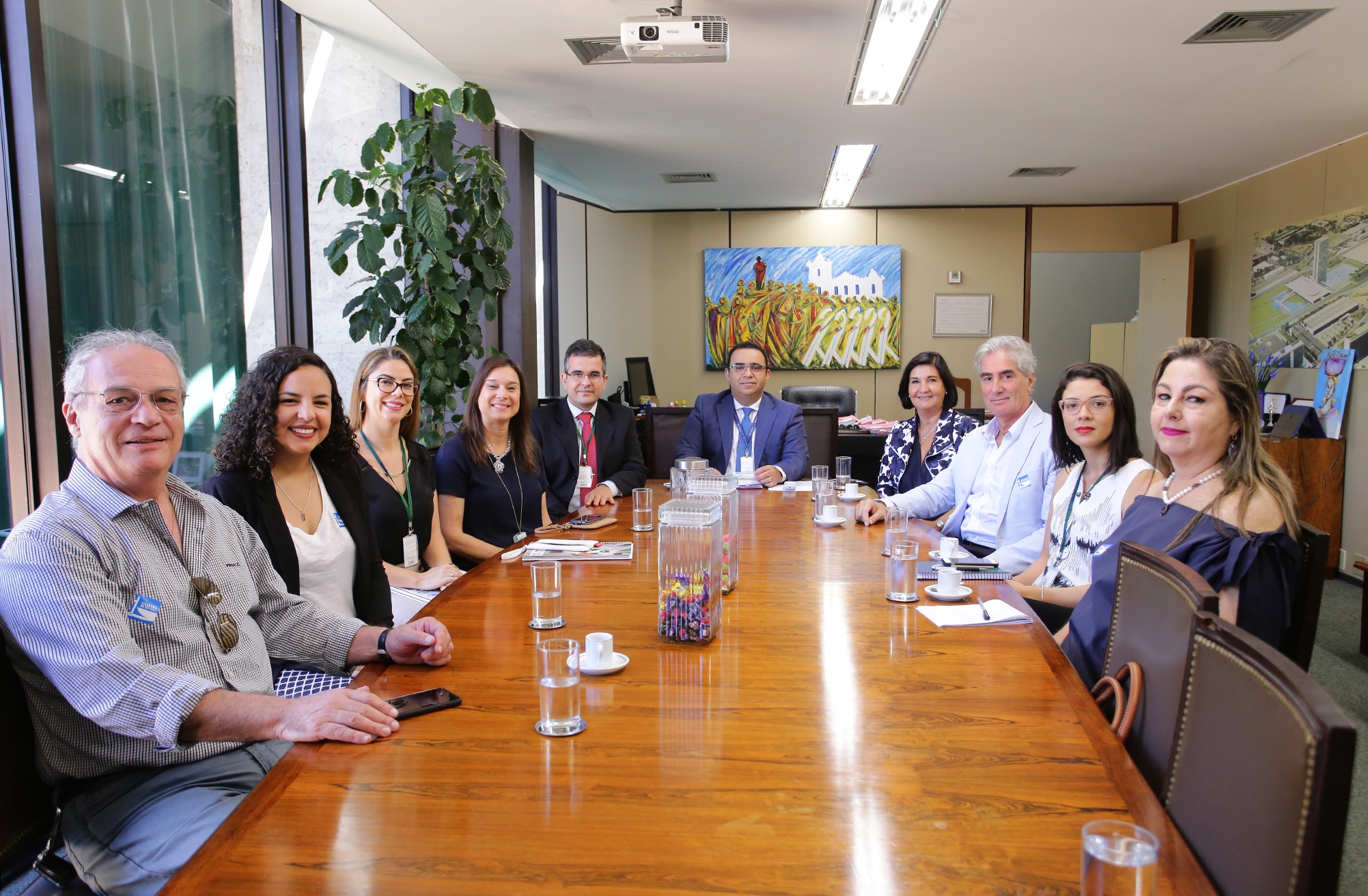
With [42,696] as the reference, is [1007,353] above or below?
above

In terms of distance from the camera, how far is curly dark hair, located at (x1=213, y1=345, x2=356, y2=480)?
2.25m

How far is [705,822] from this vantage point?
3.44ft

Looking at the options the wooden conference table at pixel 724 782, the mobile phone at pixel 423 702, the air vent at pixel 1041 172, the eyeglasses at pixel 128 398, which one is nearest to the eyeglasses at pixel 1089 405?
the wooden conference table at pixel 724 782

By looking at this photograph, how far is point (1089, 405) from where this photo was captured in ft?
8.29

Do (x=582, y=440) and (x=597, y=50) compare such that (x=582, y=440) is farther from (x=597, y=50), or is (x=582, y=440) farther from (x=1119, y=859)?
(x=1119, y=859)

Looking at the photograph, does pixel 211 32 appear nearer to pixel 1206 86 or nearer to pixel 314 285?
pixel 314 285

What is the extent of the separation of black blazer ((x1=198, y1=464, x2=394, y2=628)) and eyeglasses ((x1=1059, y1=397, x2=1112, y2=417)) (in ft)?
6.79

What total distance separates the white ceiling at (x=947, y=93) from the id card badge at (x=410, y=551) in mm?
2298

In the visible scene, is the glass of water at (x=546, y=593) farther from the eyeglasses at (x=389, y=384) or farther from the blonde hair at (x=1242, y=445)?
the eyeglasses at (x=389, y=384)

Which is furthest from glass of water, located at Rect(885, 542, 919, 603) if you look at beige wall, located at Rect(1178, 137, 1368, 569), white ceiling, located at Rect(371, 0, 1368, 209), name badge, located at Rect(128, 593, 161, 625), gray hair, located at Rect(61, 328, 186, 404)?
beige wall, located at Rect(1178, 137, 1368, 569)

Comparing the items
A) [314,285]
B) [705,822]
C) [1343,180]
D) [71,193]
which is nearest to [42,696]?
[705,822]

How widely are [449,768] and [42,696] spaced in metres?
0.77

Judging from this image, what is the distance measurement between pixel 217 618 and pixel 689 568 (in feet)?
3.06

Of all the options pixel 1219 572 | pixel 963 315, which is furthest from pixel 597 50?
pixel 963 315
